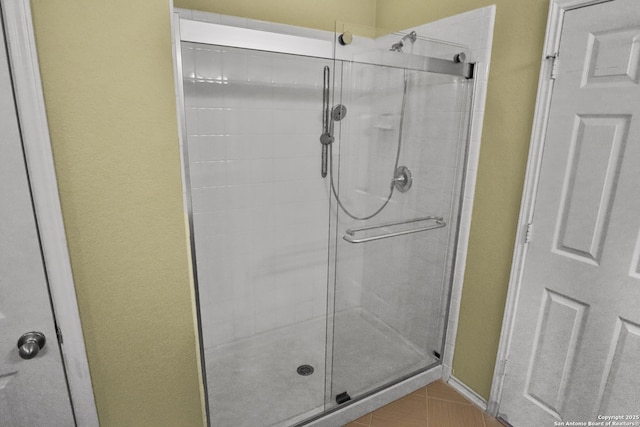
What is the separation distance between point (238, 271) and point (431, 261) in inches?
50.6

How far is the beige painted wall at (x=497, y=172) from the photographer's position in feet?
5.32

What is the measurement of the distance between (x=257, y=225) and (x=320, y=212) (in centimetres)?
49

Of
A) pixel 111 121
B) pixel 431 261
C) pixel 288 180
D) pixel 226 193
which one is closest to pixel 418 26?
pixel 288 180

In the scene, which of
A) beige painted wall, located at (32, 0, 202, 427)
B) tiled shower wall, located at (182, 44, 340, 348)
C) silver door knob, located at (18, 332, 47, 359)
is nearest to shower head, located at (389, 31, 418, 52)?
tiled shower wall, located at (182, 44, 340, 348)

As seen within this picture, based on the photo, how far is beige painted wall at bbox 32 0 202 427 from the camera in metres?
0.91

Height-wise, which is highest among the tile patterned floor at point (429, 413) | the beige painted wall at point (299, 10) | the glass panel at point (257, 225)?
the beige painted wall at point (299, 10)

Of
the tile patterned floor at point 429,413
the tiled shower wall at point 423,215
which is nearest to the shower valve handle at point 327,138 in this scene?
the tiled shower wall at point 423,215

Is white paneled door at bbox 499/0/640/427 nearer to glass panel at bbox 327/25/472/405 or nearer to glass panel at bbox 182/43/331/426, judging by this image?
glass panel at bbox 327/25/472/405

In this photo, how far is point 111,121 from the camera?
0.97m

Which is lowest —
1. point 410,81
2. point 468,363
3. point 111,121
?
point 468,363

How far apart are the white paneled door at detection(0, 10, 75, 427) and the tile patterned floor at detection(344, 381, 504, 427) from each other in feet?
4.58

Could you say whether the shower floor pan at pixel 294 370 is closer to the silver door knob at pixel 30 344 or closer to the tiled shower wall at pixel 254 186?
the tiled shower wall at pixel 254 186

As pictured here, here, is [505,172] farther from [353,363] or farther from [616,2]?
[353,363]

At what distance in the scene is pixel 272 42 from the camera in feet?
4.15
